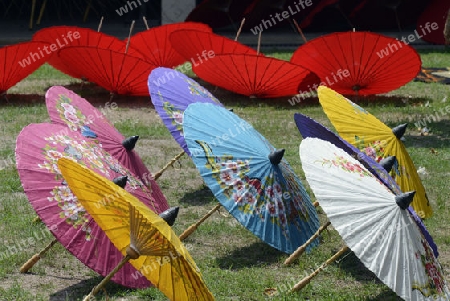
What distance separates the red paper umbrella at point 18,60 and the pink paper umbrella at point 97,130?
3.42m

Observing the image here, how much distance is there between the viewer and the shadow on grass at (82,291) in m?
4.16

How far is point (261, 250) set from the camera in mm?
4945

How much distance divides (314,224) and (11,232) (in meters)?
1.67

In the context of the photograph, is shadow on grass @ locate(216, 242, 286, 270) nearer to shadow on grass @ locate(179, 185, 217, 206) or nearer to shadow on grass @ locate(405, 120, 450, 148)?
shadow on grass @ locate(179, 185, 217, 206)

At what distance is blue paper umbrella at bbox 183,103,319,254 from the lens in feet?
14.7

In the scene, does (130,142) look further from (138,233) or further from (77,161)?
(138,233)

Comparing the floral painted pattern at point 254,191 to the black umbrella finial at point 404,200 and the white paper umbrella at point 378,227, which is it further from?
the black umbrella finial at point 404,200

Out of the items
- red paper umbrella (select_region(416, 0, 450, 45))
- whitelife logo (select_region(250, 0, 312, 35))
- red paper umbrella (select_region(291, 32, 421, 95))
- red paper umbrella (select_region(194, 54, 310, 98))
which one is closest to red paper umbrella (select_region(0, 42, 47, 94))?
red paper umbrella (select_region(194, 54, 310, 98))

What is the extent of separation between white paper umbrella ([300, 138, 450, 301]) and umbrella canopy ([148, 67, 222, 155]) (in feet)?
4.47

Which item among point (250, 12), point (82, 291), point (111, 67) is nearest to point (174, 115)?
point (82, 291)

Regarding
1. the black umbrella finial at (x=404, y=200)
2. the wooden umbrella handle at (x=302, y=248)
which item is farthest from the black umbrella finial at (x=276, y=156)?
the black umbrella finial at (x=404, y=200)

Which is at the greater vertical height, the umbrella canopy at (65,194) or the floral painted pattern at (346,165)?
the umbrella canopy at (65,194)

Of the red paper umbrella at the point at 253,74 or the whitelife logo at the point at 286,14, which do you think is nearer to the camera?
the red paper umbrella at the point at 253,74

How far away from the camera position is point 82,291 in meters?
4.23
